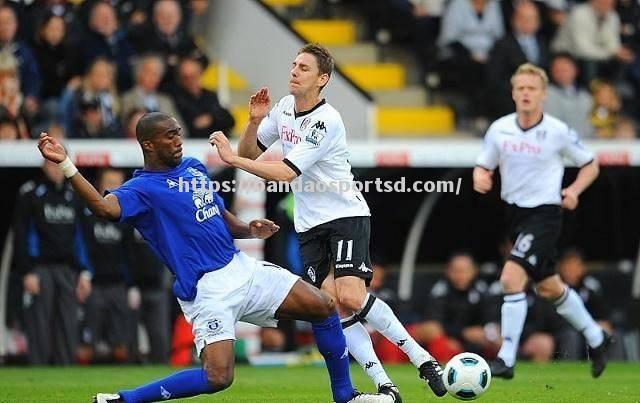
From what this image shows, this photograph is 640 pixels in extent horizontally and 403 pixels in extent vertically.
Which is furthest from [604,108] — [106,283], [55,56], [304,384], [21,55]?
[21,55]

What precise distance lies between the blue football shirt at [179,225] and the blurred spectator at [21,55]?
696 centimetres

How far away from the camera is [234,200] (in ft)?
50.2

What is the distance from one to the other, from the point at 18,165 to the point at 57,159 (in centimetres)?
662

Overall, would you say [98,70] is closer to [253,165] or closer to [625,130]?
[625,130]

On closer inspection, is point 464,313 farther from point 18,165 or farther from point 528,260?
point 18,165

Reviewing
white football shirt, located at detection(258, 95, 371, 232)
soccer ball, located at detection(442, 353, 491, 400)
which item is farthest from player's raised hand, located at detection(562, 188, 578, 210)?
soccer ball, located at detection(442, 353, 491, 400)

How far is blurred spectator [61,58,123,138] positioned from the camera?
14688mm

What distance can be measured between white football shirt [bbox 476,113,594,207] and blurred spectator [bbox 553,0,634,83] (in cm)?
596

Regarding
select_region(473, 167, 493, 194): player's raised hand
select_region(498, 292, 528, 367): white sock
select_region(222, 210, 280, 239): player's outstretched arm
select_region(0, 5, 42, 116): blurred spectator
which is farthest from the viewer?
select_region(0, 5, 42, 116): blurred spectator

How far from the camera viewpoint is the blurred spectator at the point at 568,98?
1619cm

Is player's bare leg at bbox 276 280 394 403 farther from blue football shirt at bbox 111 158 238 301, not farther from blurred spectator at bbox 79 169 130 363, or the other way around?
blurred spectator at bbox 79 169 130 363

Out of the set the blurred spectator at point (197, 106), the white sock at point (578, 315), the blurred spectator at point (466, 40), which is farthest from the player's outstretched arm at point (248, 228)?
the blurred spectator at point (466, 40)

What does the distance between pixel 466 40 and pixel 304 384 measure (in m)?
6.85

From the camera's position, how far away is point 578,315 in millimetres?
11883
